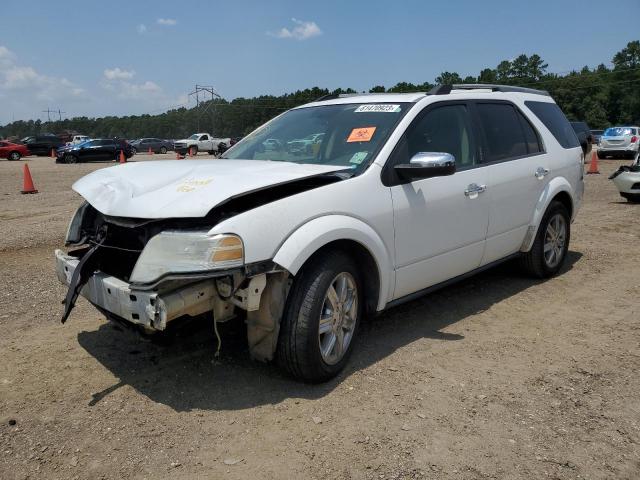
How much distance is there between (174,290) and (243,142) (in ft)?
7.28

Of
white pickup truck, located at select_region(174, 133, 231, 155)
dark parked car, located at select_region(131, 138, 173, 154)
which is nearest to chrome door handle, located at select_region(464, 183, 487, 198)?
white pickup truck, located at select_region(174, 133, 231, 155)

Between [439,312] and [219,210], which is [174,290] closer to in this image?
[219,210]

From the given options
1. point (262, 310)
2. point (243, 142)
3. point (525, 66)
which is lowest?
point (262, 310)

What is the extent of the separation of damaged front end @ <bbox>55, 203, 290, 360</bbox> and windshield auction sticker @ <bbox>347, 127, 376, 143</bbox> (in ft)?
4.35

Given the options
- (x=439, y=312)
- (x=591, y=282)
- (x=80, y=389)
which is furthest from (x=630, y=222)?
(x=80, y=389)

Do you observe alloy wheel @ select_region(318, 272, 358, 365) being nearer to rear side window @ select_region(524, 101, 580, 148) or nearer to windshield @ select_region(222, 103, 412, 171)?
windshield @ select_region(222, 103, 412, 171)

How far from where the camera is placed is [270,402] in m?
3.29

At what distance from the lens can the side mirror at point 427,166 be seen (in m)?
3.68

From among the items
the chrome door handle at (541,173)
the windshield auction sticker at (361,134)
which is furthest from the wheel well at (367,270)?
the chrome door handle at (541,173)

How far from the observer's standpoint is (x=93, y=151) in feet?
110

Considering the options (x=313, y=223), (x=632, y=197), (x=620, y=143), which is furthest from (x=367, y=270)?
(x=620, y=143)

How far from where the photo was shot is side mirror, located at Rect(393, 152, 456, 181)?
145 inches

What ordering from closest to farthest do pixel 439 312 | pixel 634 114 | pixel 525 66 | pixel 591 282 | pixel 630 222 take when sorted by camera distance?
pixel 439 312 → pixel 591 282 → pixel 630 222 → pixel 634 114 → pixel 525 66

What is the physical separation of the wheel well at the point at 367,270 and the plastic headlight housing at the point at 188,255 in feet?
2.86
